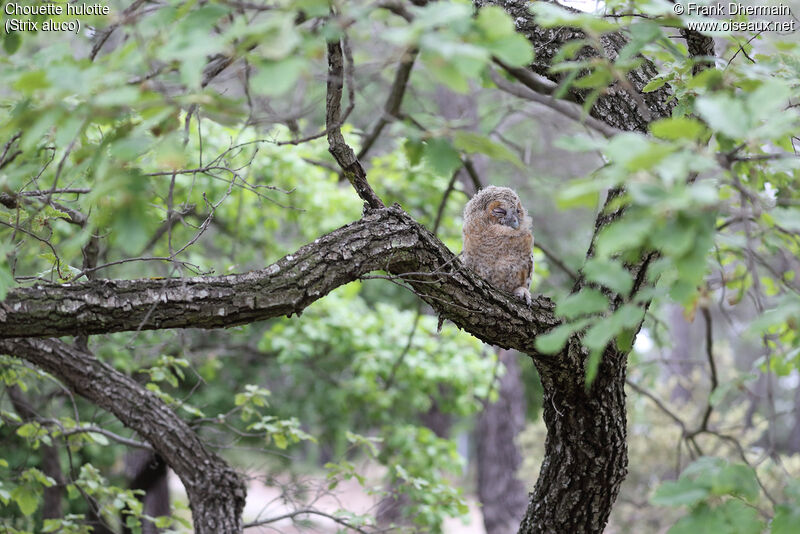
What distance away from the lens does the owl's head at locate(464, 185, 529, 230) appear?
3500mm

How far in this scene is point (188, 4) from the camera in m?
1.41

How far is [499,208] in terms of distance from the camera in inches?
138

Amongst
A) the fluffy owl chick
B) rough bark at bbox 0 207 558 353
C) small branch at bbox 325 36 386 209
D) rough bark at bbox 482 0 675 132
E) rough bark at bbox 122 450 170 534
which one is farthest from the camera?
rough bark at bbox 122 450 170 534

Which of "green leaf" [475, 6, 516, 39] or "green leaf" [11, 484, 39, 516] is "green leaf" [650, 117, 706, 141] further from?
"green leaf" [11, 484, 39, 516]

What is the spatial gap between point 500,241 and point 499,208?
6.4 inches

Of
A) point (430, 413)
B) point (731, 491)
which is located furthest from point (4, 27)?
point (430, 413)

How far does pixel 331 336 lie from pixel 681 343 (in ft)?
39.0

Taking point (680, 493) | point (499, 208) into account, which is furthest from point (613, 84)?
point (680, 493)

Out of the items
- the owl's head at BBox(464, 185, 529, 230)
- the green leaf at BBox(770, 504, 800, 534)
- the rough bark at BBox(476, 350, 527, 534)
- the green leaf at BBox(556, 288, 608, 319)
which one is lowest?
the green leaf at BBox(770, 504, 800, 534)

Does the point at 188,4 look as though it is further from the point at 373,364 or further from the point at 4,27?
the point at 373,364

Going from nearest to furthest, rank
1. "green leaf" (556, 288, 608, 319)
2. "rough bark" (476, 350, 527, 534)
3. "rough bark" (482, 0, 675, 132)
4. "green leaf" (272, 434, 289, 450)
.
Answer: "green leaf" (556, 288, 608, 319) → "rough bark" (482, 0, 675, 132) → "green leaf" (272, 434, 289, 450) → "rough bark" (476, 350, 527, 534)

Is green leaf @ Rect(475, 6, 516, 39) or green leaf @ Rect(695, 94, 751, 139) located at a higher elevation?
green leaf @ Rect(475, 6, 516, 39)

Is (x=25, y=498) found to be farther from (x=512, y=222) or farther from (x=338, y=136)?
(x=512, y=222)

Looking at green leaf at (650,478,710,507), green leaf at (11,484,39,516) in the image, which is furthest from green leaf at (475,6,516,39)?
green leaf at (11,484,39,516)
